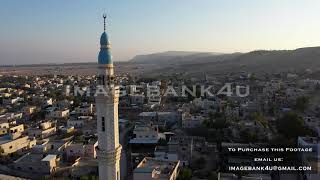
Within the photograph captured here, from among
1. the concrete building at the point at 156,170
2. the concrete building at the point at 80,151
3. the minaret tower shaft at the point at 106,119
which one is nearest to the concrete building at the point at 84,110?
the concrete building at the point at 80,151

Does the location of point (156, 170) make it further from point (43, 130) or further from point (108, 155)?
point (43, 130)

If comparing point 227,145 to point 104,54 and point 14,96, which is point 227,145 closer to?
point 104,54

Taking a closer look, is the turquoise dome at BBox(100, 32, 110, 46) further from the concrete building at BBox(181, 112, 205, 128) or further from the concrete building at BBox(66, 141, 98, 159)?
the concrete building at BBox(181, 112, 205, 128)

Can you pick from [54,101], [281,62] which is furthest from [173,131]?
[281,62]

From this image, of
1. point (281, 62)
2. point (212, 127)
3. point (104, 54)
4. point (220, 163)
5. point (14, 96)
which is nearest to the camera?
point (104, 54)

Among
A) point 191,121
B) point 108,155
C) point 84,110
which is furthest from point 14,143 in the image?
point 108,155

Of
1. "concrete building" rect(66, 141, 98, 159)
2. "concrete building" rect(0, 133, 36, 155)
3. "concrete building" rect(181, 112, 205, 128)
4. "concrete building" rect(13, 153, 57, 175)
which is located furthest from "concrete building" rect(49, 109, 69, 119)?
"concrete building" rect(13, 153, 57, 175)
